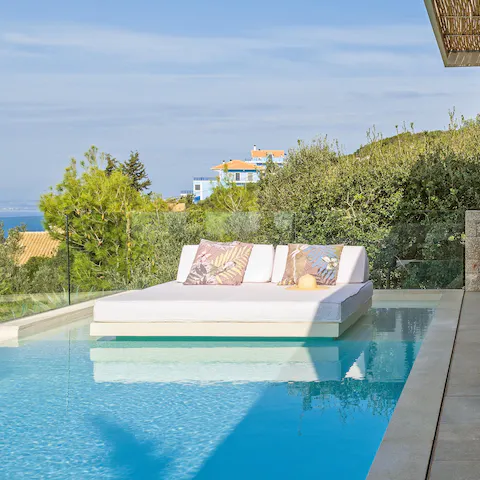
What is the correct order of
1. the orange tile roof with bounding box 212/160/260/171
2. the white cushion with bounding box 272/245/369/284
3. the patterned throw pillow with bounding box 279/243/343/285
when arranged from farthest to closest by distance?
the orange tile roof with bounding box 212/160/260/171, the white cushion with bounding box 272/245/369/284, the patterned throw pillow with bounding box 279/243/343/285

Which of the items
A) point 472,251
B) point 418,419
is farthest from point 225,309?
point 472,251

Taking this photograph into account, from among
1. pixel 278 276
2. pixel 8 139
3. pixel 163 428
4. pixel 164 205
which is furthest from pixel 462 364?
pixel 8 139

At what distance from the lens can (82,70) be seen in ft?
120

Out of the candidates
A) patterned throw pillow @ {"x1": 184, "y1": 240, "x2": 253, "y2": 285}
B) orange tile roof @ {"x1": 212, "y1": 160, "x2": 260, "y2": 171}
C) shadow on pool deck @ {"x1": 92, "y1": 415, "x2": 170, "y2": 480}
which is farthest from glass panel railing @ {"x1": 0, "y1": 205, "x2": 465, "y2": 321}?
orange tile roof @ {"x1": 212, "y1": 160, "x2": 260, "y2": 171}

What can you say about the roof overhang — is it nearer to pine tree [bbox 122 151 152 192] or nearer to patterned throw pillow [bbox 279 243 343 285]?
patterned throw pillow [bbox 279 243 343 285]

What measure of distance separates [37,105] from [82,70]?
349 centimetres

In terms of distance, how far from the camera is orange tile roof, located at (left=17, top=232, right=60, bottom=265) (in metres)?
8.90

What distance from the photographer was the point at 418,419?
12.5 ft

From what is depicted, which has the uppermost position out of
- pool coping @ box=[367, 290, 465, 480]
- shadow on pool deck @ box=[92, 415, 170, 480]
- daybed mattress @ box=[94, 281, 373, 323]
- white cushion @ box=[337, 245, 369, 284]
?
white cushion @ box=[337, 245, 369, 284]

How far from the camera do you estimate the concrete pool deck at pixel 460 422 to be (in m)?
3.02

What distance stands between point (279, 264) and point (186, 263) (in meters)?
1.08

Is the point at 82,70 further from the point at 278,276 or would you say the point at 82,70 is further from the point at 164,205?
the point at 278,276

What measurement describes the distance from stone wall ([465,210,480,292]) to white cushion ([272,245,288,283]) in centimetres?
273

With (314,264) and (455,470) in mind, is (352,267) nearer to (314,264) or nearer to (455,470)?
(314,264)
